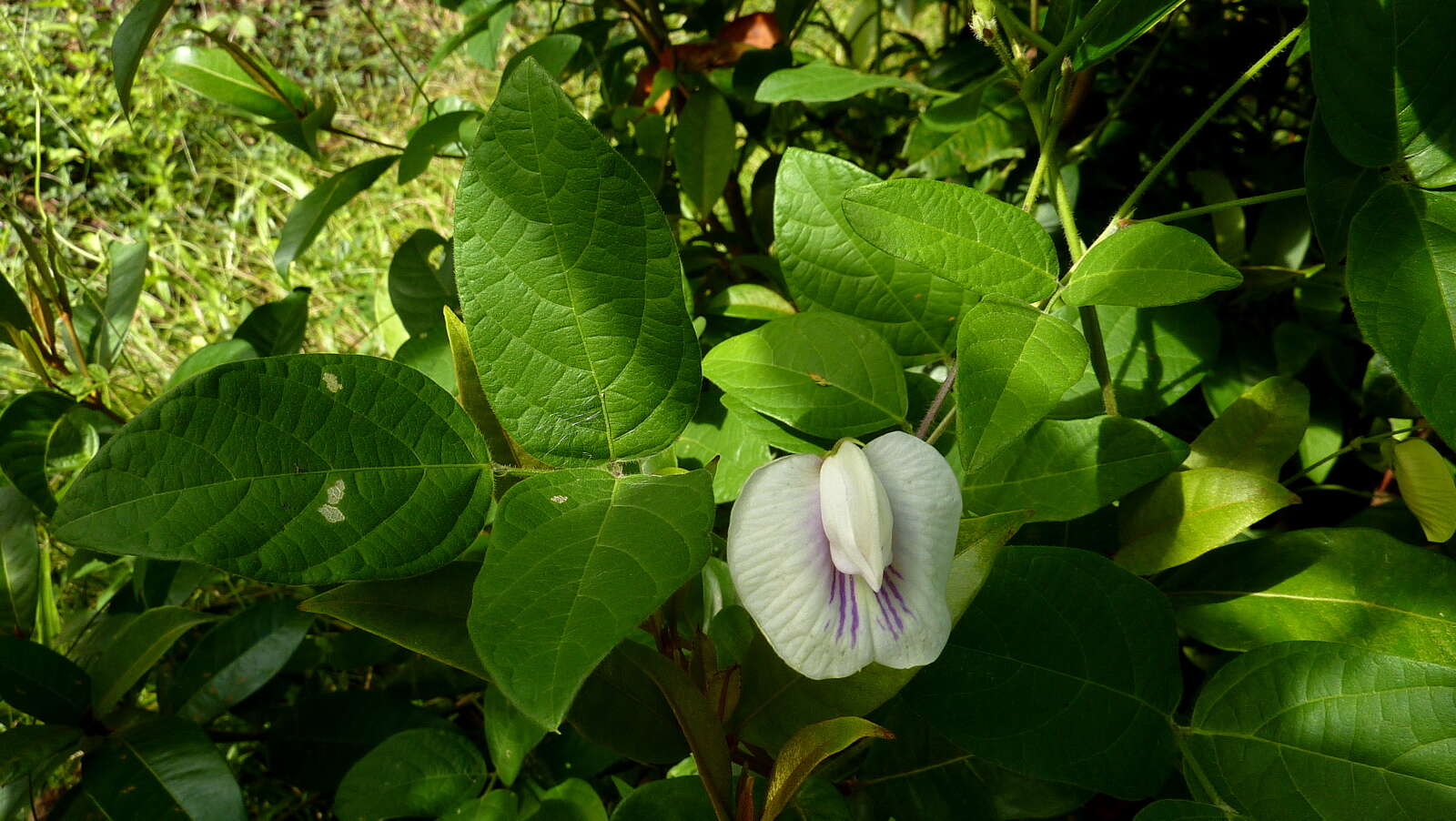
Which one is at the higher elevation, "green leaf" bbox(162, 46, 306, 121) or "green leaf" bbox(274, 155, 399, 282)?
"green leaf" bbox(162, 46, 306, 121)

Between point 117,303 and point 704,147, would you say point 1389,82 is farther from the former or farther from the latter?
point 117,303

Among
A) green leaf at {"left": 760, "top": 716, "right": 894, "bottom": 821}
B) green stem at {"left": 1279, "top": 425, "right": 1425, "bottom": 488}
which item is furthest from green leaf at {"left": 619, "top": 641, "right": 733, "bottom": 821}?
green stem at {"left": 1279, "top": 425, "right": 1425, "bottom": 488}

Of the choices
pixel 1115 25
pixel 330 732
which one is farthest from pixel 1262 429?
pixel 330 732

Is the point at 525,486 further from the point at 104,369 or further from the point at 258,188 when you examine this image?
the point at 258,188

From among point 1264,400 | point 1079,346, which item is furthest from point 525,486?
point 1264,400

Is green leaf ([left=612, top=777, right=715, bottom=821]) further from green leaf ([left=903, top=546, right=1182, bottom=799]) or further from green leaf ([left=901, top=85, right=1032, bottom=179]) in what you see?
green leaf ([left=901, top=85, right=1032, bottom=179])

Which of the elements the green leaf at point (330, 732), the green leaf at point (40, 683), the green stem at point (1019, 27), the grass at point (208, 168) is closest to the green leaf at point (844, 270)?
the green stem at point (1019, 27)
